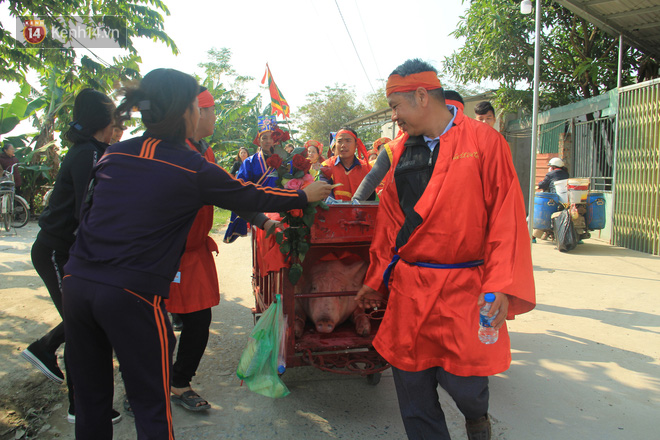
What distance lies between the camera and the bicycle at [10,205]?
1052 centimetres

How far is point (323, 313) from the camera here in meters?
3.39

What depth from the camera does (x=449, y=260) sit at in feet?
6.90

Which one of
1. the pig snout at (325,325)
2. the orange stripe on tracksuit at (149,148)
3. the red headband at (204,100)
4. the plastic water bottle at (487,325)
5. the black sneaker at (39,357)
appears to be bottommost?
the black sneaker at (39,357)

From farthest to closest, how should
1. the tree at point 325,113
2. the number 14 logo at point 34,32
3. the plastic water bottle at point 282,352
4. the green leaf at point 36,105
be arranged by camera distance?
the tree at point 325,113 → the green leaf at point 36,105 → the number 14 logo at point 34,32 → the plastic water bottle at point 282,352

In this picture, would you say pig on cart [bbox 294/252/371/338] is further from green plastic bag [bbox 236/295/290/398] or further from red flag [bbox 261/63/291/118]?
red flag [bbox 261/63/291/118]

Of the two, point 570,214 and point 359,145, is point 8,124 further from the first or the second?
point 570,214

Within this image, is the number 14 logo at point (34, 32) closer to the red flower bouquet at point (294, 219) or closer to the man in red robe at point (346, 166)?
the man in red robe at point (346, 166)

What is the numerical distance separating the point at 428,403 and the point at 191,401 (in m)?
1.75

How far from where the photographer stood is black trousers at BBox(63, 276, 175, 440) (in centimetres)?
182

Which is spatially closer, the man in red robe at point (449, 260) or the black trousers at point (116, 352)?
the black trousers at point (116, 352)

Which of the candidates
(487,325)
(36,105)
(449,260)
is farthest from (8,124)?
(487,325)

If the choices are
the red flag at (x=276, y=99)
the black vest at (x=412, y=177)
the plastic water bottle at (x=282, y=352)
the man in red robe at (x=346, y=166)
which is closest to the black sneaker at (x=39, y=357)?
the plastic water bottle at (x=282, y=352)

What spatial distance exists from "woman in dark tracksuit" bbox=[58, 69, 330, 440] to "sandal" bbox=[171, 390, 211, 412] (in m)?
1.13

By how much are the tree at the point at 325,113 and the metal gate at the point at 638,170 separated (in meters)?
33.6
